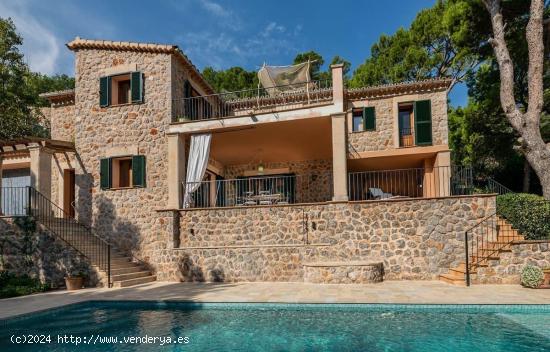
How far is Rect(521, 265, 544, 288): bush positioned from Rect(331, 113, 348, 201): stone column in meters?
4.85

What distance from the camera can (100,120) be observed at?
44.2 feet

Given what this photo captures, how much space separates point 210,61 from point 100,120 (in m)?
16.5

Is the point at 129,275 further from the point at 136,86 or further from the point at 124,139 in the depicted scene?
the point at 136,86

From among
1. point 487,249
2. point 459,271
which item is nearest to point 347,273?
point 459,271

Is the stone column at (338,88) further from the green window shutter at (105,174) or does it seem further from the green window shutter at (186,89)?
the green window shutter at (105,174)

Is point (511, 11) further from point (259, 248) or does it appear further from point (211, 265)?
point (211, 265)

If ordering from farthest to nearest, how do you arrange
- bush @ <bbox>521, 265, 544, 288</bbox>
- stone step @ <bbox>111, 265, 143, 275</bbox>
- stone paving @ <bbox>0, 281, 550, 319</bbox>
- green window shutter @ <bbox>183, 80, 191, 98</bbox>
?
green window shutter @ <bbox>183, 80, 191, 98</bbox> < stone step @ <bbox>111, 265, 143, 275</bbox> < bush @ <bbox>521, 265, 544, 288</bbox> < stone paving @ <bbox>0, 281, 550, 319</bbox>

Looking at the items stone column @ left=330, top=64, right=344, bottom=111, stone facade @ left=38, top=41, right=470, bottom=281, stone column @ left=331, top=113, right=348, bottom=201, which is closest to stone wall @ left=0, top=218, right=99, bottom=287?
stone facade @ left=38, top=41, right=470, bottom=281

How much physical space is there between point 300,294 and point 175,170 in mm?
6365

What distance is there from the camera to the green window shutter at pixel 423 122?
14.4 meters

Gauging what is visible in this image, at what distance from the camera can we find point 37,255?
1129 centimetres

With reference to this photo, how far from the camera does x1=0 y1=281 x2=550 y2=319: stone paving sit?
7.61 metres

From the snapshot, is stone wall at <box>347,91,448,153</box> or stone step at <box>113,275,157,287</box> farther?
stone wall at <box>347,91,448,153</box>

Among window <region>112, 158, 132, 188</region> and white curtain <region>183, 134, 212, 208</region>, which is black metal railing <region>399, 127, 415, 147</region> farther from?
window <region>112, 158, 132, 188</region>
